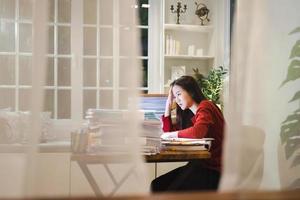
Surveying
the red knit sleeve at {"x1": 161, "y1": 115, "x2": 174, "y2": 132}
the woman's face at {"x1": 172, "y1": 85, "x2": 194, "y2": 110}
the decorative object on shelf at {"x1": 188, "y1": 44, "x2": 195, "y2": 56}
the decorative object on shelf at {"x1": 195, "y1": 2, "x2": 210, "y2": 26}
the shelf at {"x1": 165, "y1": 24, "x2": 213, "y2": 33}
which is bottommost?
the red knit sleeve at {"x1": 161, "y1": 115, "x2": 174, "y2": 132}

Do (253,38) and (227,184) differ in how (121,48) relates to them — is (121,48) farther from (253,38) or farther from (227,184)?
(227,184)

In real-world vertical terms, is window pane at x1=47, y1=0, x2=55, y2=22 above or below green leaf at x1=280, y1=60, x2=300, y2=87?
above

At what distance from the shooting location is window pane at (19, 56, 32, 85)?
114 cm

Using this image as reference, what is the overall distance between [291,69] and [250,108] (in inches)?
34.0

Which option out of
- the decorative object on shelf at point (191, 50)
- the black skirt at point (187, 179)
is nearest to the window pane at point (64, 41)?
the black skirt at point (187, 179)

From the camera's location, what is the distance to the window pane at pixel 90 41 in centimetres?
133

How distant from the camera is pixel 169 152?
5.78 ft

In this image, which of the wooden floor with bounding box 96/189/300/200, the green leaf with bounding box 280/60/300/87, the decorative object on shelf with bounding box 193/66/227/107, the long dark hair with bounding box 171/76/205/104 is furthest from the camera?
the decorative object on shelf with bounding box 193/66/227/107

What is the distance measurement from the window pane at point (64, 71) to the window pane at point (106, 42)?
14 centimetres

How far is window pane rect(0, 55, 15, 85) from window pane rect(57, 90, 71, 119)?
0.17 meters

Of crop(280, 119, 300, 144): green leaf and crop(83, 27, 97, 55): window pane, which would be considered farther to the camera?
crop(280, 119, 300, 144): green leaf

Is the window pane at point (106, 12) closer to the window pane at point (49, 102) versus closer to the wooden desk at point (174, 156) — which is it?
the window pane at point (49, 102)

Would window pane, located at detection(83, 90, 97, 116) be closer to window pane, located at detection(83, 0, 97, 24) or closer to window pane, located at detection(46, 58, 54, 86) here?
window pane, located at detection(46, 58, 54, 86)

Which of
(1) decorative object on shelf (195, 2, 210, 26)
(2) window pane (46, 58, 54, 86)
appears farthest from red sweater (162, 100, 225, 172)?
(1) decorative object on shelf (195, 2, 210, 26)
